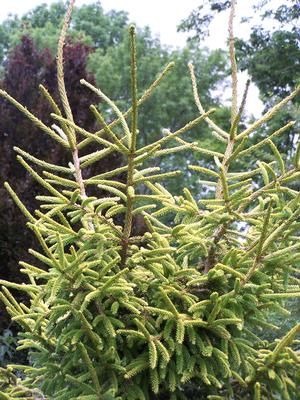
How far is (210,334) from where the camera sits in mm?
2434

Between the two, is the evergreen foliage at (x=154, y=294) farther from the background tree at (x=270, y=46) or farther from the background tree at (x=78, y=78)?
the background tree at (x=270, y=46)

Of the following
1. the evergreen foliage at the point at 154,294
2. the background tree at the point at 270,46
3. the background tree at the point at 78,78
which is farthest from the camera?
the background tree at the point at 270,46

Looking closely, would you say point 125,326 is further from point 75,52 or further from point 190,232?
point 75,52

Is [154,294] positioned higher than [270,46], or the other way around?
[270,46]

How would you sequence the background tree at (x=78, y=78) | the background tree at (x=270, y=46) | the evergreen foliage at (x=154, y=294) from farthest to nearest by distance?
the background tree at (x=270, y=46), the background tree at (x=78, y=78), the evergreen foliage at (x=154, y=294)

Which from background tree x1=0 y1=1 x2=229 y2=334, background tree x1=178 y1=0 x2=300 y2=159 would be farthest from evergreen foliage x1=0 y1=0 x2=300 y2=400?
background tree x1=178 y1=0 x2=300 y2=159

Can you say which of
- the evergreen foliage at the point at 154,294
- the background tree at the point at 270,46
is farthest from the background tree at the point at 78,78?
the evergreen foliage at the point at 154,294

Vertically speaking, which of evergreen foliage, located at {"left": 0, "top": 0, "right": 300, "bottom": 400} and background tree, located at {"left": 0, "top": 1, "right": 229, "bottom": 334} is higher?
background tree, located at {"left": 0, "top": 1, "right": 229, "bottom": 334}

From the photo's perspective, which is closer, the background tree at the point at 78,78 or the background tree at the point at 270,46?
the background tree at the point at 78,78

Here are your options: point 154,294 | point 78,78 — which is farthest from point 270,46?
point 154,294

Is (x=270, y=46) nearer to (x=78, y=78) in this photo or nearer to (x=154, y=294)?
(x=78, y=78)

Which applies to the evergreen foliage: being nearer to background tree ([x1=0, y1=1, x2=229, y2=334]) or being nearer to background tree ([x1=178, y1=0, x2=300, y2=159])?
background tree ([x1=0, y1=1, x2=229, y2=334])

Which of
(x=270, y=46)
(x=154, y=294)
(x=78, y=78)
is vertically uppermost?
(x=270, y=46)

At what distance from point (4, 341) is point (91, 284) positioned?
360cm
